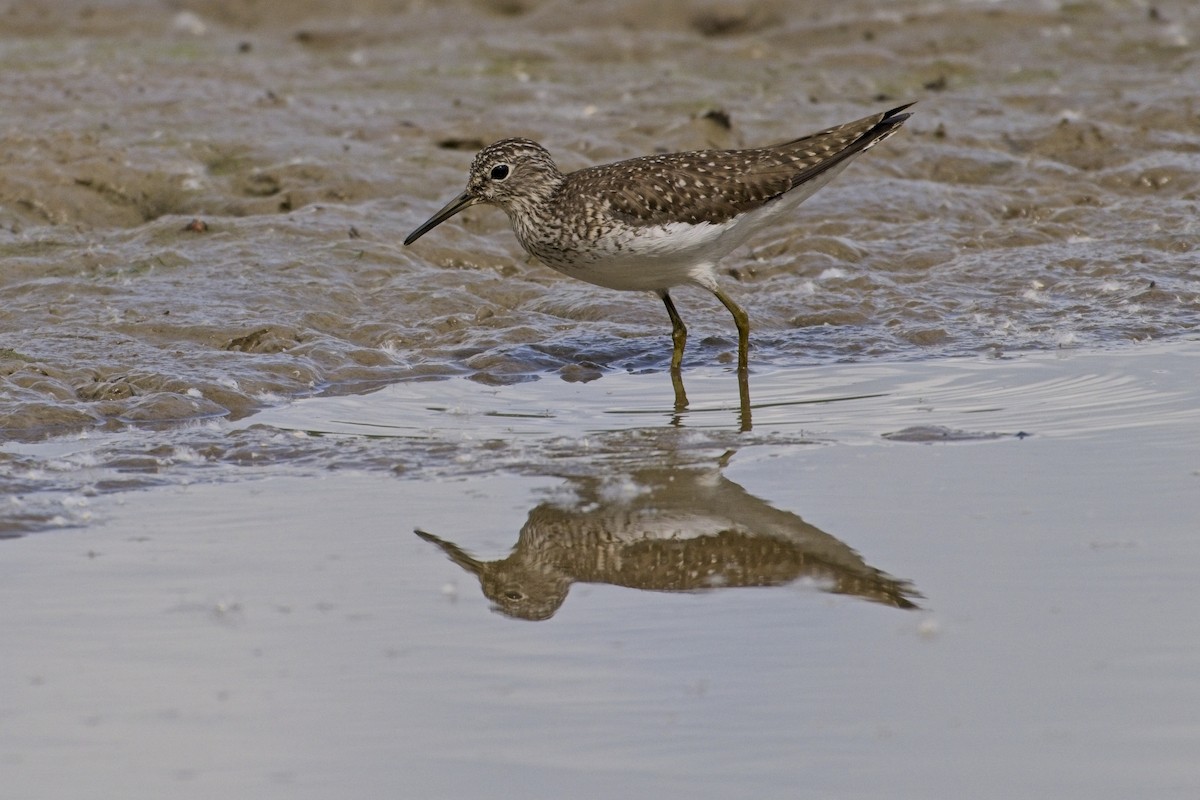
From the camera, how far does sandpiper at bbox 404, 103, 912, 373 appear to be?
8398 mm

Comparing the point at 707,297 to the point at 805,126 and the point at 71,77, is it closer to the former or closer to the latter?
the point at 805,126

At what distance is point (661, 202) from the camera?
8.41 metres

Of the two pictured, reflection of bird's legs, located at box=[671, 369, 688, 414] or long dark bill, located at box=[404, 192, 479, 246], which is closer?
reflection of bird's legs, located at box=[671, 369, 688, 414]

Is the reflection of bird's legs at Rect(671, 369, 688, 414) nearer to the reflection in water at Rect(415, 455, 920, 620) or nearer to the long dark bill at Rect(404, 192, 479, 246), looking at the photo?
the reflection in water at Rect(415, 455, 920, 620)

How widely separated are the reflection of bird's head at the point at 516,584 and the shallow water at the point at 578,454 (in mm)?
20

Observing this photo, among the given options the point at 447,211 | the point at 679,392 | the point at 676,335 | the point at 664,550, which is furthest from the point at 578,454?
the point at 447,211

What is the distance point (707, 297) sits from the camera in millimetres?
10547

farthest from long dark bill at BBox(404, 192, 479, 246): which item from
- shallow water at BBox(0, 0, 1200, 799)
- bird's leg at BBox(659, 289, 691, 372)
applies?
bird's leg at BBox(659, 289, 691, 372)

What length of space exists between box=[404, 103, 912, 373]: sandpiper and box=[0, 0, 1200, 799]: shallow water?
64cm

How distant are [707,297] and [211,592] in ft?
18.8

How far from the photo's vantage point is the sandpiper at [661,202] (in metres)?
8.40

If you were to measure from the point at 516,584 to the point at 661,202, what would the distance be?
11.3 ft

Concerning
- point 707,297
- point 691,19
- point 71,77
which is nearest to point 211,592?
point 707,297

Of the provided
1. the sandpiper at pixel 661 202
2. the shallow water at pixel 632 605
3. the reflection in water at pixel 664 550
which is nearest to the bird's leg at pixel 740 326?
the sandpiper at pixel 661 202
